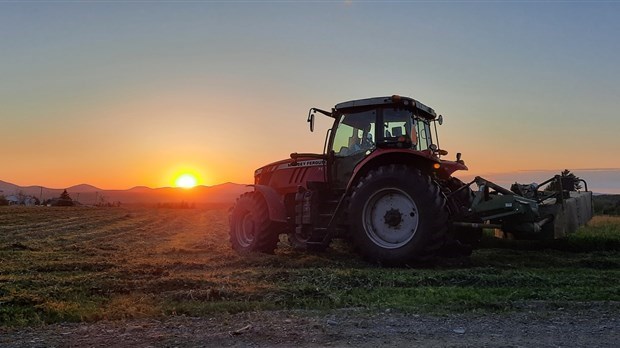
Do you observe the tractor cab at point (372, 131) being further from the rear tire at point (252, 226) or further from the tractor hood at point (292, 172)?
the rear tire at point (252, 226)

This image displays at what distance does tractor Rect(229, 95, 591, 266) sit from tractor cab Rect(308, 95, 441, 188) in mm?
18

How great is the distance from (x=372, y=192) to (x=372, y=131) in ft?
4.37

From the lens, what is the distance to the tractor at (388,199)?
8328 millimetres

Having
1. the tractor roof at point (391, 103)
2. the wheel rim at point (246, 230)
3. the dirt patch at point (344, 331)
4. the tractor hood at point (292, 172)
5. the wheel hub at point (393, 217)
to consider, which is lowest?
the dirt patch at point (344, 331)

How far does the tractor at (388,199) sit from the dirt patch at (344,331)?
292cm

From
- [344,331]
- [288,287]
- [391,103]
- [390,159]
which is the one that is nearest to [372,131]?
[391,103]

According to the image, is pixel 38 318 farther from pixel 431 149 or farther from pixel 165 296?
pixel 431 149

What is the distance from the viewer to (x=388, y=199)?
8945 mm

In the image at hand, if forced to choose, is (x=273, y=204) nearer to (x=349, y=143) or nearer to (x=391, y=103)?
(x=349, y=143)

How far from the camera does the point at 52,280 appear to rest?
703 centimetres

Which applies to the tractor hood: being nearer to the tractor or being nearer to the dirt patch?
the tractor

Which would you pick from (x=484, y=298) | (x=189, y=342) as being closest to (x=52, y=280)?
(x=189, y=342)

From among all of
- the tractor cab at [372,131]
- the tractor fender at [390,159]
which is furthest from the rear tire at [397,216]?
the tractor cab at [372,131]

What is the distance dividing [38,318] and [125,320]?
2.69ft
